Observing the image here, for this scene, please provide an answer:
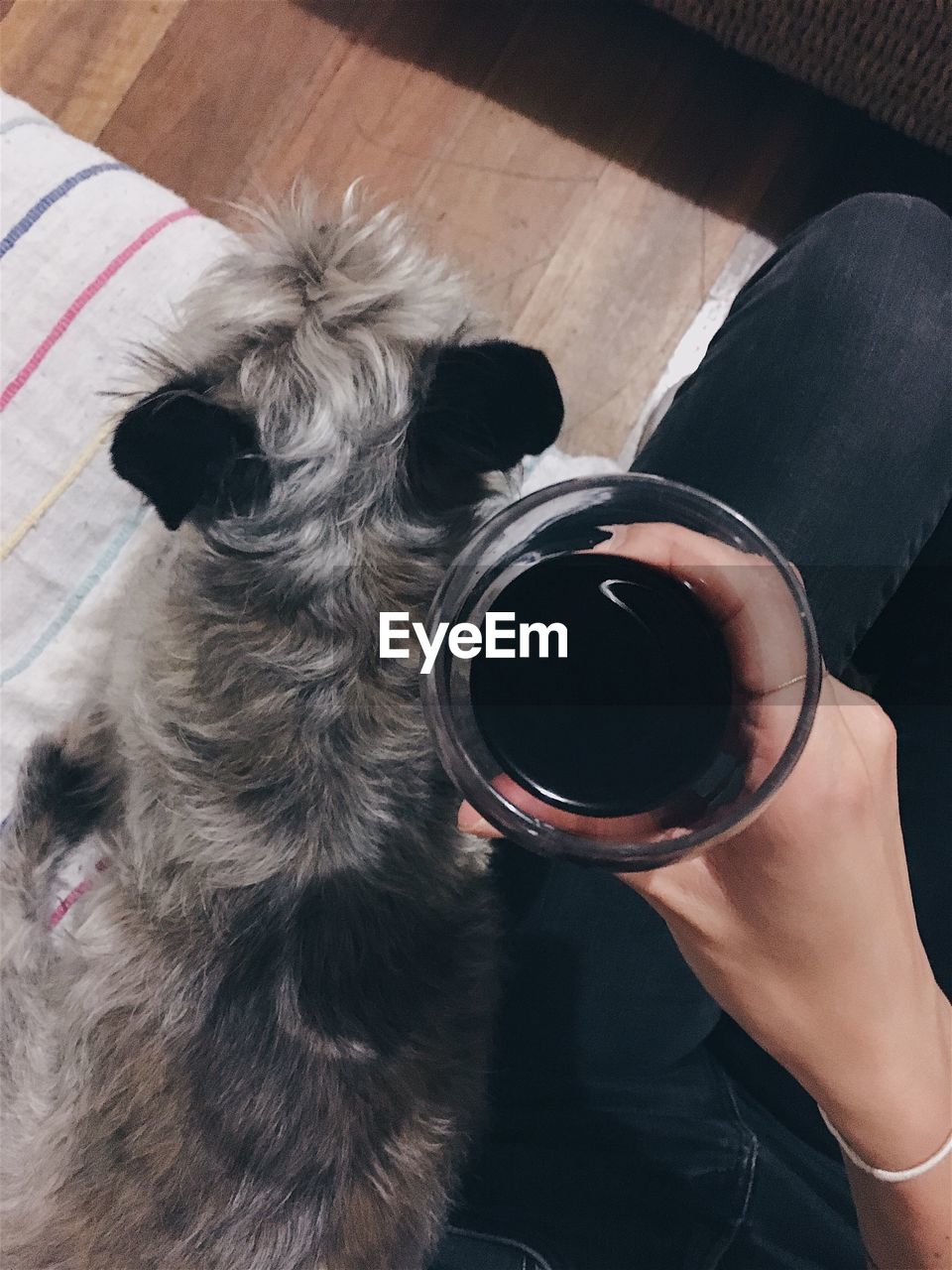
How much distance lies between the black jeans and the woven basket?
330 millimetres

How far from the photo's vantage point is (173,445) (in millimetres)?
945

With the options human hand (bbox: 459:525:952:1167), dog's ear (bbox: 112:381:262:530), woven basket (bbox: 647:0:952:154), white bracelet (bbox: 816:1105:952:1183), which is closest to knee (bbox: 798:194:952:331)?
woven basket (bbox: 647:0:952:154)

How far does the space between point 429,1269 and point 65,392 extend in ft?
4.23

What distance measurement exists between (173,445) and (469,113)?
99 centimetres

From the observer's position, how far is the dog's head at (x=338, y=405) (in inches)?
39.1

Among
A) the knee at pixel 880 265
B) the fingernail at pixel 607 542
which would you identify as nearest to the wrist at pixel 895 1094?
the fingernail at pixel 607 542

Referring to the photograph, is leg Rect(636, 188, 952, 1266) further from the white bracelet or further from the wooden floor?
the wooden floor

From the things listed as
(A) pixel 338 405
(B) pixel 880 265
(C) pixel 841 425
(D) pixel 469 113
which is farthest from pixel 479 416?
(D) pixel 469 113

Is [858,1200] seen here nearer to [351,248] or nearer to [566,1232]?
[566,1232]

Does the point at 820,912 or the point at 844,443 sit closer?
the point at 820,912

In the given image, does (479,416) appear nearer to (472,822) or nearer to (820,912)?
(472,822)

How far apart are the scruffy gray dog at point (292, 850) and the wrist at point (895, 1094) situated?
461mm

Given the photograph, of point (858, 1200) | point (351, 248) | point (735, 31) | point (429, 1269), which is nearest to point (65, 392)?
point (351, 248)

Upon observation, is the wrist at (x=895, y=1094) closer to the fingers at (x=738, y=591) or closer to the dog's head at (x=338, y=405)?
the fingers at (x=738, y=591)
